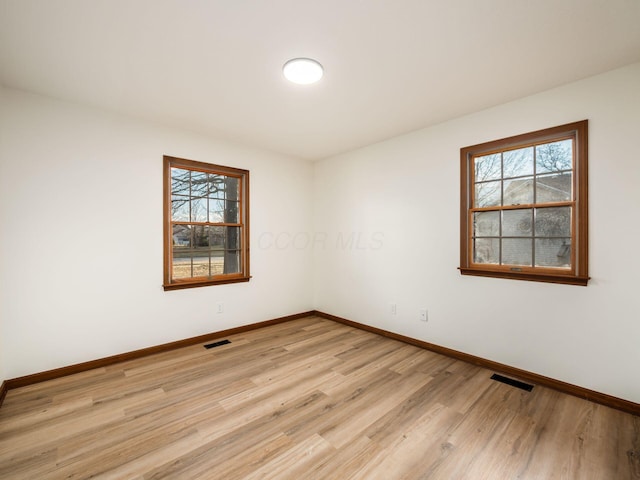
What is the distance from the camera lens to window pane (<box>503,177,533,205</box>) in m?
2.76

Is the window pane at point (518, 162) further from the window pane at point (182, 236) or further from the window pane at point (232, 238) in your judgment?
the window pane at point (182, 236)

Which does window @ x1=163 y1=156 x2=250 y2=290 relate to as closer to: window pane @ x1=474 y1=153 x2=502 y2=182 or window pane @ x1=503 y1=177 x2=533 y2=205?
window pane @ x1=474 y1=153 x2=502 y2=182

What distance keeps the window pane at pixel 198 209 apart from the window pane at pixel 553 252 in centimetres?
366

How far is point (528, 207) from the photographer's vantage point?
2734mm

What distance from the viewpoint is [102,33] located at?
1891mm

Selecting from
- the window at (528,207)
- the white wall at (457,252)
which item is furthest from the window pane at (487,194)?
the white wall at (457,252)

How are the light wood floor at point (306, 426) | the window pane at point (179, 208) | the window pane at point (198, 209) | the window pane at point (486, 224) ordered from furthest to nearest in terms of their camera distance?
1. the window pane at point (198, 209)
2. the window pane at point (179, 208)
3. the window pane at point (486, 224)
4. the light wood floor at point (306, 426)

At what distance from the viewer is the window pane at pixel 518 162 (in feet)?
9.07

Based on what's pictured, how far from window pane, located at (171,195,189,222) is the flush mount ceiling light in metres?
2.03

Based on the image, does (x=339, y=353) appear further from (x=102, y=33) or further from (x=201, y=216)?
(x=102, y=33)

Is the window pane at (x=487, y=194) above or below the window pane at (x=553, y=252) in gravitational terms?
above

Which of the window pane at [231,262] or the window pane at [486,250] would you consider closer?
the window pane at [486,250]

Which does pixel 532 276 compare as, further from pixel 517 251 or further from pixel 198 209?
pixel 198 209

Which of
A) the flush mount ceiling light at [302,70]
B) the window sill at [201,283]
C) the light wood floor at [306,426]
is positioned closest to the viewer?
the light wood floor at [306,426]
